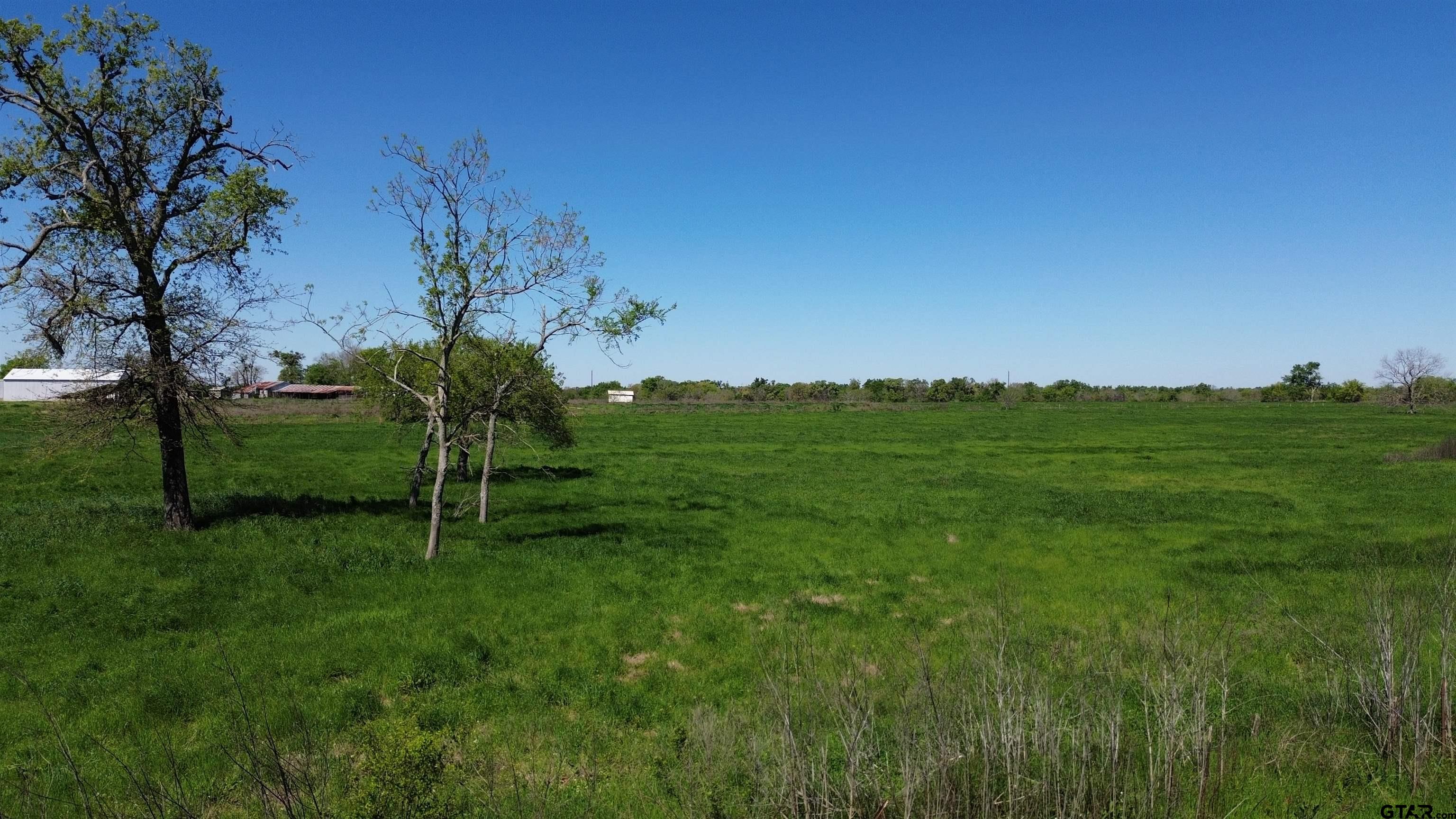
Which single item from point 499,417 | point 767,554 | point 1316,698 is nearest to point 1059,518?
point 767,554

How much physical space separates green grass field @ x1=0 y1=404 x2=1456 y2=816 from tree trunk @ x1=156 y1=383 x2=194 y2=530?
A: 598 mm

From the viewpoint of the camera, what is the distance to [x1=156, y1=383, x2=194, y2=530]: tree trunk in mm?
17547

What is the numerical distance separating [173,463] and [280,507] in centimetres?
424

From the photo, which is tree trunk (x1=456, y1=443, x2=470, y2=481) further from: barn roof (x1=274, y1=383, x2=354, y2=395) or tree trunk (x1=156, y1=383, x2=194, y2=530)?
barn roof (x1=274, y1=383, x2=354, y2=395)

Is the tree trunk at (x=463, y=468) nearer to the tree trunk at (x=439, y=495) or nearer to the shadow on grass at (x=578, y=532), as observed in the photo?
the shadow on grass at (x=578, y=532)

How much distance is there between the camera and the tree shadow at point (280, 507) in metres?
20.0

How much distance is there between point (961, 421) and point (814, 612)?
70.9 meters

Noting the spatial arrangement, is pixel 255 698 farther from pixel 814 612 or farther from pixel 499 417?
pixel 499 417

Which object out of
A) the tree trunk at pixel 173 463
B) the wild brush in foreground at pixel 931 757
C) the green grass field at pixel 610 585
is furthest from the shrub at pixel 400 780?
the tree trunk at pixel 173 463

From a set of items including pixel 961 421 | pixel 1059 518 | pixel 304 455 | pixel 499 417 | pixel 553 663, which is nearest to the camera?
pixel 553 663

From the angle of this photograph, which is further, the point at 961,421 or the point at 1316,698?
the point at 961,421

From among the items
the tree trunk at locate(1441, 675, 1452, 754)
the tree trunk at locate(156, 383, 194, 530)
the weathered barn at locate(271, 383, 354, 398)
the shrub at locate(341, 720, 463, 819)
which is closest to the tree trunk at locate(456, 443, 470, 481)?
the tree trunk at locate(156, 383, 194, 530)

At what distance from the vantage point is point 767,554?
2044 centimetres

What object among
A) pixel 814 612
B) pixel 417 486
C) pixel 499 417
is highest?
pixel 499 417
